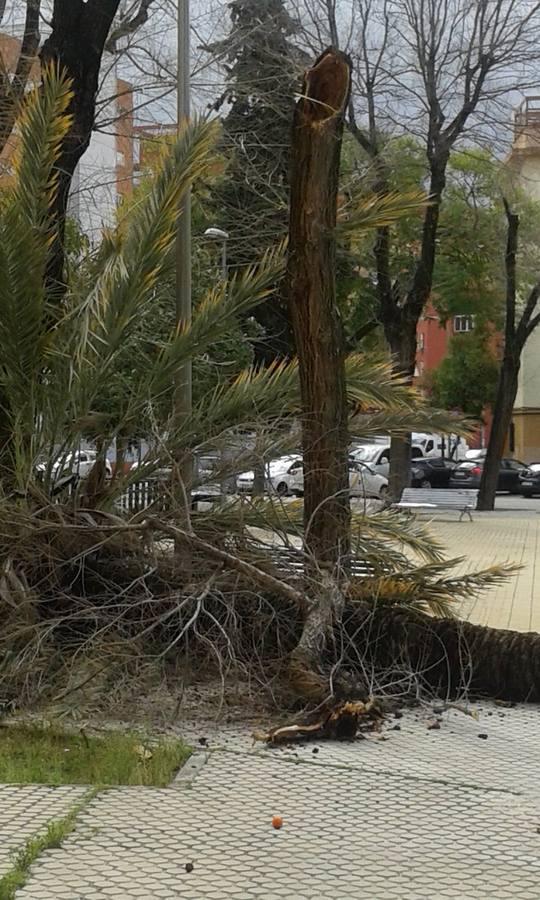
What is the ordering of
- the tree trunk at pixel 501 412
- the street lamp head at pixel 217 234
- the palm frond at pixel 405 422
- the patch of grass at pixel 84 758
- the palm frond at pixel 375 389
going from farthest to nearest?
the tree trunk at pixel 501 412 → the street lamp head at pixel 217 234 → the palm frond at pixel 375 389 → the palm frond at pixel 405 422 → the patch of grass at pixel 84 758

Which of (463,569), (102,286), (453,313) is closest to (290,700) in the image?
(102,286)

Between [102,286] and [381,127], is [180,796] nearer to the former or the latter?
[102,286]

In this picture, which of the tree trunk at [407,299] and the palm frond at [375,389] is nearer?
the palm frond at [375,389]

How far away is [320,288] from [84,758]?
11.8 ft

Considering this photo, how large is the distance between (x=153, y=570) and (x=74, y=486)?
1194 millimetres

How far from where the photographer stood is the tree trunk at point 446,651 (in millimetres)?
7477

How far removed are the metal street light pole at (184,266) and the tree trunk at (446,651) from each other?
1373mm

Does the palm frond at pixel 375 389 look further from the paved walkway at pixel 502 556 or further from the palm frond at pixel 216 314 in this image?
the paved walkway at pixel 502 556

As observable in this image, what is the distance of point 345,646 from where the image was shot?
7.34m

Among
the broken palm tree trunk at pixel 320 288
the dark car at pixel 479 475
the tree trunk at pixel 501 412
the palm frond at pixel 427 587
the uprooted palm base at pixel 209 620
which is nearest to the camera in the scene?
the uprooted palm base at pixel 209 620

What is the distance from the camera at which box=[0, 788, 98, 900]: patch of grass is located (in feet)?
13.4

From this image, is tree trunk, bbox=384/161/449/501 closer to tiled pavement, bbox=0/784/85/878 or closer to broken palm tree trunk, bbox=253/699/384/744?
broken palm tree trunk, bbox=253/699/384/744

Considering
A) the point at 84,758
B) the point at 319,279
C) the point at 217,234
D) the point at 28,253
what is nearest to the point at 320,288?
the point at 319,279

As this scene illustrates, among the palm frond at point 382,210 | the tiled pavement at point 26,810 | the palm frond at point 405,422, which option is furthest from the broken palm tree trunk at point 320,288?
the tiled pavement at point 26,810
